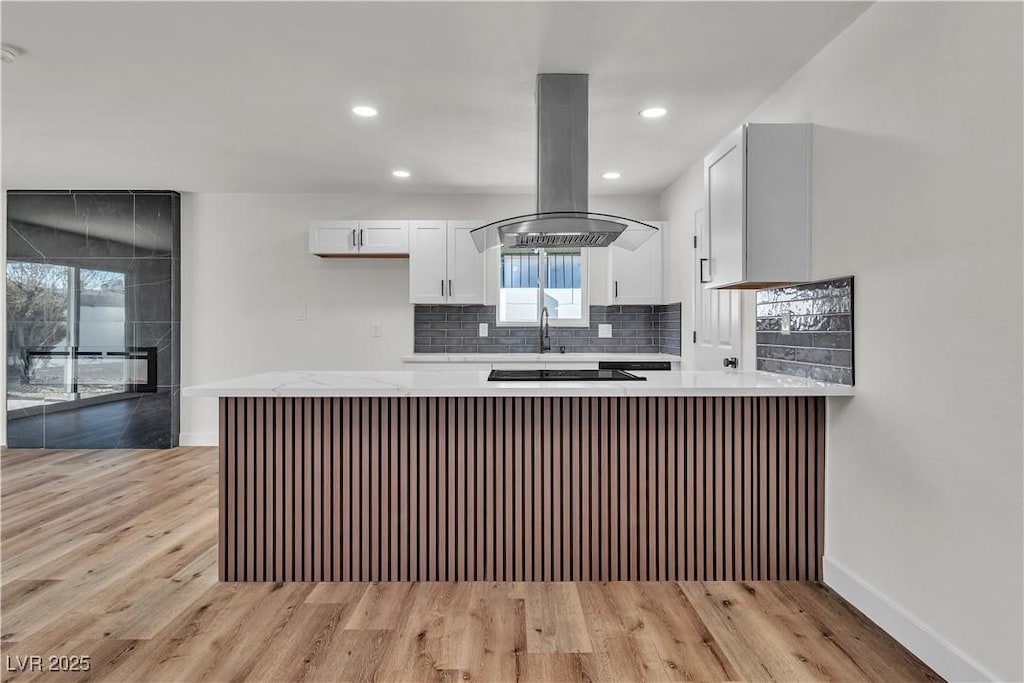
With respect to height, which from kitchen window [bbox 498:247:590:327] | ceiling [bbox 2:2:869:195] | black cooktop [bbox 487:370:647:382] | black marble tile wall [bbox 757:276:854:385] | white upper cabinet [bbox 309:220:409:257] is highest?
ceiling [bbox 2:2:869:195]

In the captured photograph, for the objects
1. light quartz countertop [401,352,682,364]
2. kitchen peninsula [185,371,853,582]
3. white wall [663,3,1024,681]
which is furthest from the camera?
light quartz countertop [401,352,682,364]

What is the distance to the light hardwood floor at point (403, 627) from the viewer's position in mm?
1883

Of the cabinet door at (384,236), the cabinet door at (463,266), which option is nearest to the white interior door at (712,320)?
the cabinet door at (463,266)

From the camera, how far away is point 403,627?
216 cm

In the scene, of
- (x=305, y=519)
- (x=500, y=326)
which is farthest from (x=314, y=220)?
(x=305, y=519)

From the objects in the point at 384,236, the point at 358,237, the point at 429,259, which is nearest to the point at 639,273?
the point at 429,259

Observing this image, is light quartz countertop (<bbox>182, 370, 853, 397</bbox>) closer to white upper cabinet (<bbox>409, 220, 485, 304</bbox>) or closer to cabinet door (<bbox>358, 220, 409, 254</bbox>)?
white upper cabinet (<bbox>409, 220, 485, 304</bbox>)

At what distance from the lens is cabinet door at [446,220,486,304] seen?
16.2 feet

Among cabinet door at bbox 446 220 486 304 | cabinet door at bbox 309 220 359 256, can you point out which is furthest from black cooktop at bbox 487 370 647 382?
cabinet door at bbox 309 220 359 256

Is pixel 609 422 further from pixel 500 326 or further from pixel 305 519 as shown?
pixel 500 326

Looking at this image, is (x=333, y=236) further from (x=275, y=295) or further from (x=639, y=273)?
(x=639, y=273)

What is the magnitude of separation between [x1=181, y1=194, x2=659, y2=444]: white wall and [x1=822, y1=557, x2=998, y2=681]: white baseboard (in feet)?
10.7

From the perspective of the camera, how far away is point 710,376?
9.36 ft

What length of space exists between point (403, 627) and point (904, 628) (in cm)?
174
